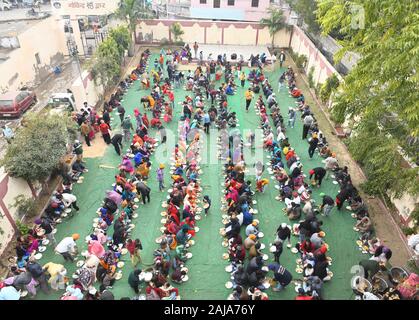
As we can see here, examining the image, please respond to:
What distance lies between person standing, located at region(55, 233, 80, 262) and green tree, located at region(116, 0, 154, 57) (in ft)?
62.3

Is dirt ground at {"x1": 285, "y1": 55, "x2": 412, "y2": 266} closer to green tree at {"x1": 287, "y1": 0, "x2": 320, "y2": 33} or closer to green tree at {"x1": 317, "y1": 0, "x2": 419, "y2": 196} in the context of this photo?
green tree at {"x1": 317, "y1": 0, "x2": 419, "y2": 196}

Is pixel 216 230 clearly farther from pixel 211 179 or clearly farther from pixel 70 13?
pixel 70 13

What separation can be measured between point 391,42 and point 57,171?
1169 centimetres

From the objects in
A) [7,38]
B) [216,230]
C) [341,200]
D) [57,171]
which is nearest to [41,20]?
[7,38]

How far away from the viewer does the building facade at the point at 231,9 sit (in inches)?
1291

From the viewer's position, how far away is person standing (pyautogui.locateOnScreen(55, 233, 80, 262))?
9734mm

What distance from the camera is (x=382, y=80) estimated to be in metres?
8.08

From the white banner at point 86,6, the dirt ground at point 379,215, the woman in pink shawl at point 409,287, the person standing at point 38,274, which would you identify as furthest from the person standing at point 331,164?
the white banner at point 86,6

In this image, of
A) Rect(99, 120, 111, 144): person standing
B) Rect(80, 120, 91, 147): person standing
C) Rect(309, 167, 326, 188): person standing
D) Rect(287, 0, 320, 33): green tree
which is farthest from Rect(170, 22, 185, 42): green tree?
Rect(309, 167, 326, 188): person standing

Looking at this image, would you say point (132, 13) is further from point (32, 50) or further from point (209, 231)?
point (209, 231)

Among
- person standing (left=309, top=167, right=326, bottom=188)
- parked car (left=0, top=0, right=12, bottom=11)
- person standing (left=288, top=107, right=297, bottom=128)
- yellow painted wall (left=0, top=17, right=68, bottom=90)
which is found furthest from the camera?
parked car (left=0, top=0, right=12, bottom=11)

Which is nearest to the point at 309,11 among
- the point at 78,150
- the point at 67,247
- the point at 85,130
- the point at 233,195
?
the point at 85,130

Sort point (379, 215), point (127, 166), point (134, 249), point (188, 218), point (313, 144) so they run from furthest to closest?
point (313, 144), point (127, 166), point (379, 215), point (188, 218), point (134, 249)

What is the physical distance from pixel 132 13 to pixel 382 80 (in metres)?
21.5
